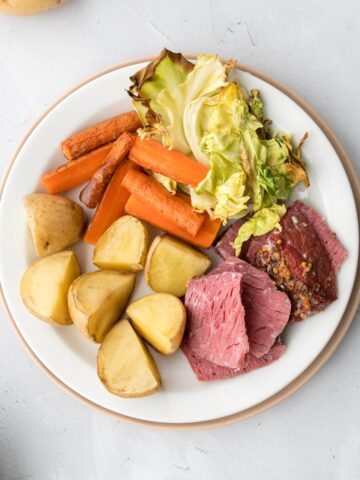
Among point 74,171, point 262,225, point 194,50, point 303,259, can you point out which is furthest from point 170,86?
point 303,259

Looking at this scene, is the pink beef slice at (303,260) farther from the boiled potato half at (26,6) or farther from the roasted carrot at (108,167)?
the boiled potato half at (26,6)

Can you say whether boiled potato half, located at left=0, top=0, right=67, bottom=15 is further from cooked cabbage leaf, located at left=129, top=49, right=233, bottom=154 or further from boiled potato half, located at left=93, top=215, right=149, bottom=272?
boiled potato half, located at left=93, top=215, right=149, bottom=272

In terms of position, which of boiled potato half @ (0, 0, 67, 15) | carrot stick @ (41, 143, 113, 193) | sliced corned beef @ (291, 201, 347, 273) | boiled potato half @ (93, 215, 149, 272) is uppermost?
boiled potato half @ (0, 0, 67, 15)

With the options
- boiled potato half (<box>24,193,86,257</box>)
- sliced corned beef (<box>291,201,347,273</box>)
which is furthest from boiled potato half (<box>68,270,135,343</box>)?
sliced corned beef (<box>291,201,347,273</box>)

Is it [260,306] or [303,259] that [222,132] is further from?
[260,306]

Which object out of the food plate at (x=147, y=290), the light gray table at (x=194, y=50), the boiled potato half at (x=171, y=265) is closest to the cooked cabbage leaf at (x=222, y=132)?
the food plate at (x=147, y=290)
